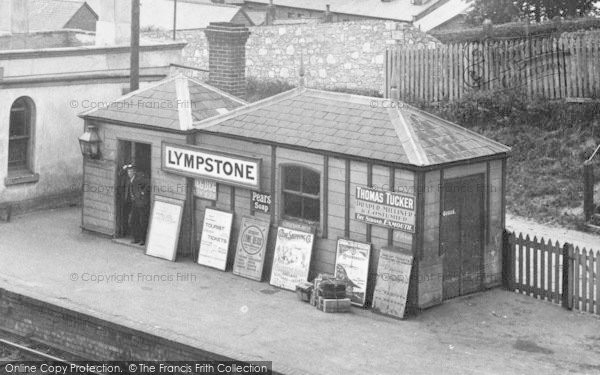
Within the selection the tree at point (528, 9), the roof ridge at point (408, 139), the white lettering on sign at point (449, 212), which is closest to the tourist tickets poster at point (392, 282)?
the white lettering on sign at point (449, 212)

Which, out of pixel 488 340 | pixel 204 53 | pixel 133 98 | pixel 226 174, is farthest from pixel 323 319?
pixel 204 53

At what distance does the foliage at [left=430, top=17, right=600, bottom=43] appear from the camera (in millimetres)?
28922

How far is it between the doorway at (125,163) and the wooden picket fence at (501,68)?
7.18m

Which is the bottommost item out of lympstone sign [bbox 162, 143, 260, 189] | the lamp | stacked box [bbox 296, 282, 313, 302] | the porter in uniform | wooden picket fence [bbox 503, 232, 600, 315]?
stacked box [bbox 296, 282, 313, 302]

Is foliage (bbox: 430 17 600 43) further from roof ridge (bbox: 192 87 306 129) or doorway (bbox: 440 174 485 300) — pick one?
doorway (bbox: 440 174 485 300)

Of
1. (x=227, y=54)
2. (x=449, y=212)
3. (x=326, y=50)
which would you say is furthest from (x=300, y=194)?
(x=326, y=50)

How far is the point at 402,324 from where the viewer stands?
15.6 meters

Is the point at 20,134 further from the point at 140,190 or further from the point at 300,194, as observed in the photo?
the point at 300,194

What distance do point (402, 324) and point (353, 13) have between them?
153ft

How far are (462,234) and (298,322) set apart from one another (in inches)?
123

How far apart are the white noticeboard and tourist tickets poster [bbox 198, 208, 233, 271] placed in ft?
1.88

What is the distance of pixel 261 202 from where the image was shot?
18062mm

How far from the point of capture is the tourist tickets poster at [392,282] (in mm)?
15883

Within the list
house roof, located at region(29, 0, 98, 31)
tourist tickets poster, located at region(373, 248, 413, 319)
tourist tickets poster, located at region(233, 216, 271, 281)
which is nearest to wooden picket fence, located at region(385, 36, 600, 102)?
tourist tickets poster, located at region(233, 216, 271, 281)
